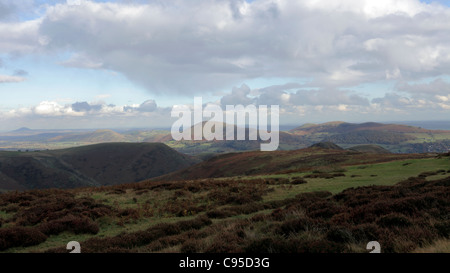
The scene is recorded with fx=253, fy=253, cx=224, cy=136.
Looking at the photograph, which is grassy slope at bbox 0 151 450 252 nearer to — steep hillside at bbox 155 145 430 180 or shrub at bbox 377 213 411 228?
shrub at bbox 377 213 411 228

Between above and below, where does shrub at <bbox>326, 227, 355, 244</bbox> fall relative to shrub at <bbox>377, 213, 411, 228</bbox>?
below

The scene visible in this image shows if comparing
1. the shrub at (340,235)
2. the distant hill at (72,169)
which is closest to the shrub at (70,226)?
the shrub at (340,235)

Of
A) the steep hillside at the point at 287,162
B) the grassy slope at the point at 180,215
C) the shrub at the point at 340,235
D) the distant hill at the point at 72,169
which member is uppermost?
the shrub at the point at 340,235

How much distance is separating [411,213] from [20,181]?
534 ft

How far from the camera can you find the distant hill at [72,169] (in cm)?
12825

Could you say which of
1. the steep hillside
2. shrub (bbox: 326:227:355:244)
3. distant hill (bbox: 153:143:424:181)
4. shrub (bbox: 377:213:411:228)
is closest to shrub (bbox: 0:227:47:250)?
shrub (bbox: 326:227:355:244)

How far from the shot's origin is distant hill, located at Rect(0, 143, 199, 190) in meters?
128

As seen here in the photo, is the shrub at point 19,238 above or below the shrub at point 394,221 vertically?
below

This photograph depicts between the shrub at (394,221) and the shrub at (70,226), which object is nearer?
the shrub at (394,221)

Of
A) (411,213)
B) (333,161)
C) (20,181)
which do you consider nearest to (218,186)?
(411,213)

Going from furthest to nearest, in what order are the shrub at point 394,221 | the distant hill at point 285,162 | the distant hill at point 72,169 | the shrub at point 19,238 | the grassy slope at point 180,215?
1. the distant hill at point 72,169
2. the distant hill at point 285,162
3. the shrub at point 19,238
4. the grassy slope at point 180,215
5. the shrub at point 394,221

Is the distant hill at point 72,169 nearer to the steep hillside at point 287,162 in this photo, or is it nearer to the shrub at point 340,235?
the steep hillside at point 287,162
